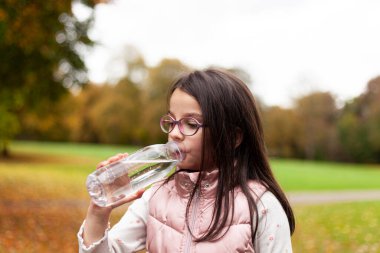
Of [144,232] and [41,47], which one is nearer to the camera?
[144,232]

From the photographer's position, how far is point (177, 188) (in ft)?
5.61

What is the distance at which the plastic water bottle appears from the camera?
161 cm

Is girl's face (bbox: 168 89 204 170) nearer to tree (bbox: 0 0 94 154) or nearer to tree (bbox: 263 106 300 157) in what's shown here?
tree (bbox: 0 0 94 154)

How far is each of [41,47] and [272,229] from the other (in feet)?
31.8

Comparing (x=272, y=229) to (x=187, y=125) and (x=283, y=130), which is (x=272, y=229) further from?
(x=283, y=130)

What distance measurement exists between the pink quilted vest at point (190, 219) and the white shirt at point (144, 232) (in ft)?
0.13

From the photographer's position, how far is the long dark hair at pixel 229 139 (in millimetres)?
1630

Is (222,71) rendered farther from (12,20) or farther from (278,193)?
(12,20)

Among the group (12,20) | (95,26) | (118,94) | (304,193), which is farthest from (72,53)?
(118,94)

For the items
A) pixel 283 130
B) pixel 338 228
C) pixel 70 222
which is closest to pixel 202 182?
pixel 70 222

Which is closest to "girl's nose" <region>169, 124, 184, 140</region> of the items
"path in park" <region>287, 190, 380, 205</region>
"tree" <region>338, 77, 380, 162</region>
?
"path in park" <region>287, 190, 380, 205</region>

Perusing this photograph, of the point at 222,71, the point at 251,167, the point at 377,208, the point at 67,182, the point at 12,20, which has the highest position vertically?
the point at 12,20

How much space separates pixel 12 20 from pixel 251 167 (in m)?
7.73

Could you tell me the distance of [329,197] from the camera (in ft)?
55.7
